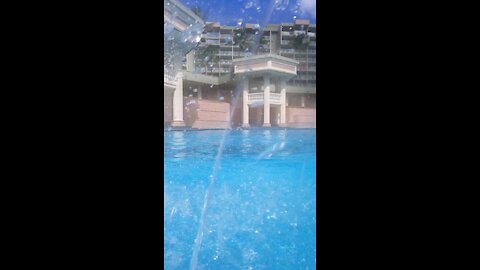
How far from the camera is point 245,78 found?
1413mm

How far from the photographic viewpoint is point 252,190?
5.20ft

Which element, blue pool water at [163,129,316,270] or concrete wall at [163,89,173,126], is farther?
blue pool water at [163,129,316,270]

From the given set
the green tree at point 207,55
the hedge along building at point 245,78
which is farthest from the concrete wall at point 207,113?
the green tree at point 207,55

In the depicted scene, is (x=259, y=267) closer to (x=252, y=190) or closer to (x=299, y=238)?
(x=299, y=238)

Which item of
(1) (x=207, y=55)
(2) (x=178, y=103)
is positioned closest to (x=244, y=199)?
(2) (x=178, y=103)

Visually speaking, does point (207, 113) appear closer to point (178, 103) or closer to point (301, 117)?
point (178, 103)

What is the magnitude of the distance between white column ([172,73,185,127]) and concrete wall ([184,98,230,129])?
0.10 ft

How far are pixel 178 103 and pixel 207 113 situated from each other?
162 millimetres

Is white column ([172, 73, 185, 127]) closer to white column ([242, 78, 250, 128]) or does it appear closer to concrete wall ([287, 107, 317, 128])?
white column ([242, 78, 250, 128])

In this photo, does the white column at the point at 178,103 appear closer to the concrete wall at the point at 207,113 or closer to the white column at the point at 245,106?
the concrete wall at the point at 207,113

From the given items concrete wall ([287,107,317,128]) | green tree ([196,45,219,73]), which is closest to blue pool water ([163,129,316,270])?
concrete wall ([287,107,317,128])

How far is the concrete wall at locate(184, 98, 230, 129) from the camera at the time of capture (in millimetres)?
1401

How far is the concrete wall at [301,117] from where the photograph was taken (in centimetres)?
132
